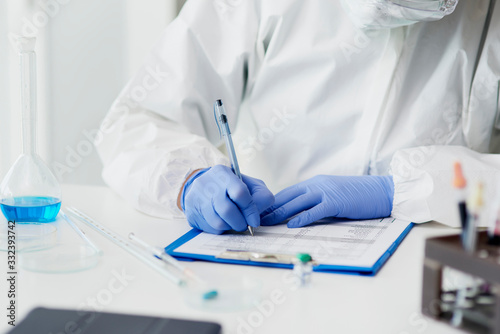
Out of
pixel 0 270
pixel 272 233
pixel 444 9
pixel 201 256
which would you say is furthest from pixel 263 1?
pixel 0 270

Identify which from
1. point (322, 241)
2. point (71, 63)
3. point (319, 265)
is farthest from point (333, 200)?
point (71, 63)

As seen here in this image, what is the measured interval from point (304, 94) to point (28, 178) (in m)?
0.71

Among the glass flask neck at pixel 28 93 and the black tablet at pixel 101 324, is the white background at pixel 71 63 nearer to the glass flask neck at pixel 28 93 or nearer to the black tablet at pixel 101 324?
the glass flask neck at pixel 28 93

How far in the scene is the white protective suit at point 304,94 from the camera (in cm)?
135

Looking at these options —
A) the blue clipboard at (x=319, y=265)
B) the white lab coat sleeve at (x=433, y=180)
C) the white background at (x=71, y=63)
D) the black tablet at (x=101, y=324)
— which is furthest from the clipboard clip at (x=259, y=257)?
the white background at (x=71, y=63)

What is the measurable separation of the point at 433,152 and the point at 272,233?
1.34 ft

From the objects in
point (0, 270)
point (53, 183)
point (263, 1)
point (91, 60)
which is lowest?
point (0, 270)

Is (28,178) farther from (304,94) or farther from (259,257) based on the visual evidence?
(304,94)

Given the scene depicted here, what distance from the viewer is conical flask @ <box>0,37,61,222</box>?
3.37ft

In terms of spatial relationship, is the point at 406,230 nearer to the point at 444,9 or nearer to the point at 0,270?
the point at 444,9

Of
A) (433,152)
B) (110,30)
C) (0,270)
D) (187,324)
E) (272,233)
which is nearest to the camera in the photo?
(187,324)

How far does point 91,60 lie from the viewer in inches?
86.8

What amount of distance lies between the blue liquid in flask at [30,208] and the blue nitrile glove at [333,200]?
15.8 inches

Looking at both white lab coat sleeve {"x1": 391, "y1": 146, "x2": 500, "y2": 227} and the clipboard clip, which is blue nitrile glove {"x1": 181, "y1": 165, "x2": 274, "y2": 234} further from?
white lab coat sleeve {"x1": 391, "y1": 146, "x2": 500, "y2": 227}
